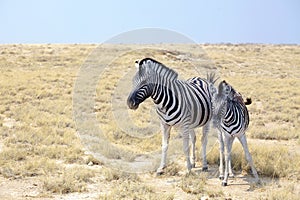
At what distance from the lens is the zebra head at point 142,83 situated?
7051 millimetres

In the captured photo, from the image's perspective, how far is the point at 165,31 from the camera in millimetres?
8312

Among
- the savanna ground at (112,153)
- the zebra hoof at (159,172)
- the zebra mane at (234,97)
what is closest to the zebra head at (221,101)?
the zebra mane at (234,97)

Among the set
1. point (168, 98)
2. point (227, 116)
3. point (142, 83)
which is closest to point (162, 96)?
point (168, 98)

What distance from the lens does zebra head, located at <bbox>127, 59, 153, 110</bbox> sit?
23.1ft

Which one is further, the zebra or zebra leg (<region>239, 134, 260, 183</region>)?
zebra leg (<region>239, 134, 260, 183</region>)

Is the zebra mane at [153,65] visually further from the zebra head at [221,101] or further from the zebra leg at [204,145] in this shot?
the zebra leg at [204,145]

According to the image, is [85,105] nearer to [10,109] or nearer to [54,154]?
[10,109]

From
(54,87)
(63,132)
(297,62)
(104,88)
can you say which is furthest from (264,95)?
(297,62)

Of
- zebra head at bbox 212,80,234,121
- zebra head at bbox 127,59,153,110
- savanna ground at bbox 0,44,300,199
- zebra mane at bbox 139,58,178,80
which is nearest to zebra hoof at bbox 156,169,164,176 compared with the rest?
savanna ground at bbox 0,44,300,199

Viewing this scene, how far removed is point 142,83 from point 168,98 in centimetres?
62

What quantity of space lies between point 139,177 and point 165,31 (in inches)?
129

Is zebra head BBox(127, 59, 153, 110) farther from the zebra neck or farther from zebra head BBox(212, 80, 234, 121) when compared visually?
zebra head BBox(212, 80, 234, 121)

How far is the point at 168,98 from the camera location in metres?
7.34

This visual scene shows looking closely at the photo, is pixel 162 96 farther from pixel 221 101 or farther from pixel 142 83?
pixel 221 101
